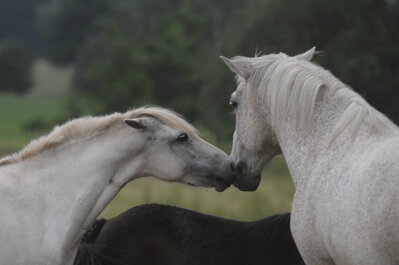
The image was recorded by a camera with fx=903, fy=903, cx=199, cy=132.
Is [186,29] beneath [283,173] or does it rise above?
beneath

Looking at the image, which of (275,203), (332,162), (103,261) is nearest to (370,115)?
(332,162)

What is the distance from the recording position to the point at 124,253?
6.21m

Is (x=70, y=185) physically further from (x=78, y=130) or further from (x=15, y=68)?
(x=15, y=68)

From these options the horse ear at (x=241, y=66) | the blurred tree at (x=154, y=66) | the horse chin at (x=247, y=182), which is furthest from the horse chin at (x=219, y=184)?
the blurred tree at (x=154, y=66)

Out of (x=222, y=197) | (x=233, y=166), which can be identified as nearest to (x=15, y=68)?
(x=222, y=197)

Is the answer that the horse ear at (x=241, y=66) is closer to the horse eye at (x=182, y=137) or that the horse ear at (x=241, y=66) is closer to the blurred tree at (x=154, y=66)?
the horse eye at (x=182, y=137)

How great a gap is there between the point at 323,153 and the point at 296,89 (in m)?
0.51

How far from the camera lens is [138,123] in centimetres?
579

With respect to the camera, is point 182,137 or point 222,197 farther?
point 222,197

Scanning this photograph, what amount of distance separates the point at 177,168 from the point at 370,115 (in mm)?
1457

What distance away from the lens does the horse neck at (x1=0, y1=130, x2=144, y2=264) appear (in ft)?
18.4

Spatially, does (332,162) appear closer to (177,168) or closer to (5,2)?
(177,168)

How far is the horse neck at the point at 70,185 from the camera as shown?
5.61 m

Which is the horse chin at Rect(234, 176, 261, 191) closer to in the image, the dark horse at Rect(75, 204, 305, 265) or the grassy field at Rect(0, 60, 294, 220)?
the dark horse at Rect(75, 204, 305, 265)
